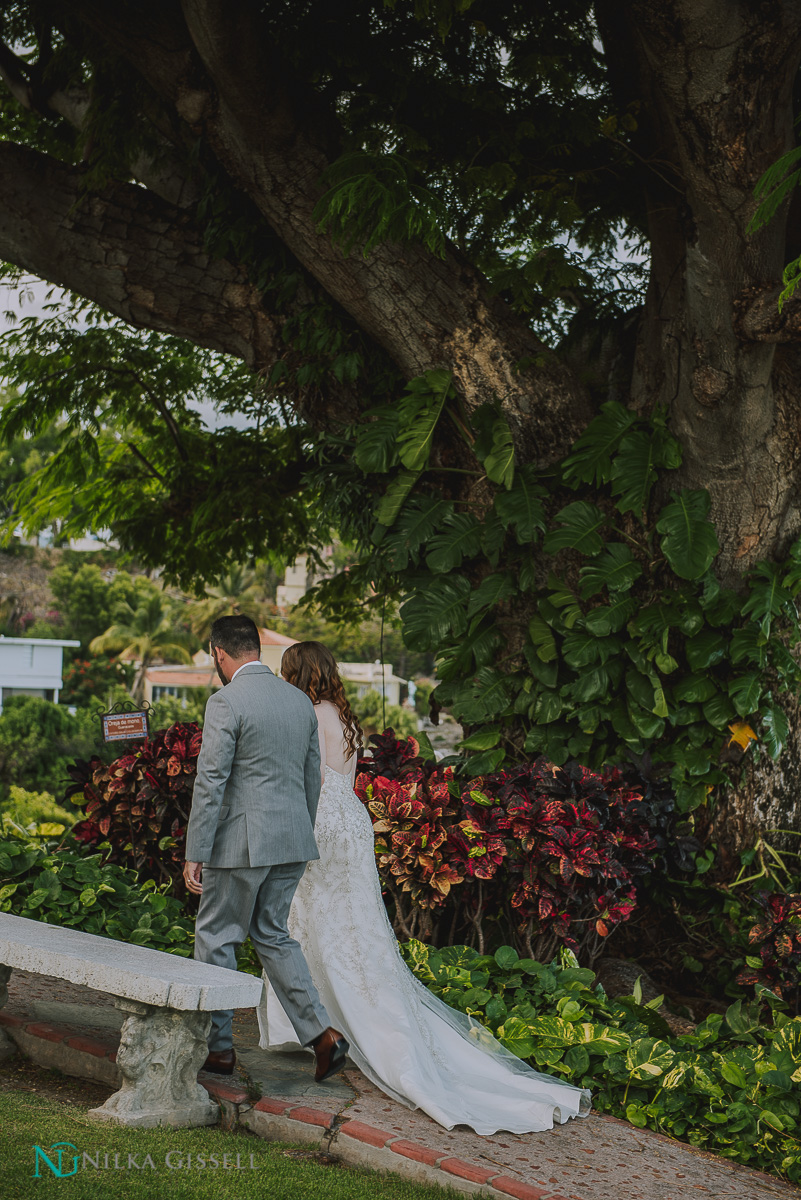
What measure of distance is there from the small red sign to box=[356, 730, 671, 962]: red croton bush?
4.71ft

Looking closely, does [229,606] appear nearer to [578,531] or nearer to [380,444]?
[380,444]

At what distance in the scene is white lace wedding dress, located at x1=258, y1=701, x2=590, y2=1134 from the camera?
3947 millimetres

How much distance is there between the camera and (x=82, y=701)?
4128cm

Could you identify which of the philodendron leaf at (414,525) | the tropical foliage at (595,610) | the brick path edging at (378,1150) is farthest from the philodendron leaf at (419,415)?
the brick path edging at (378,1150)

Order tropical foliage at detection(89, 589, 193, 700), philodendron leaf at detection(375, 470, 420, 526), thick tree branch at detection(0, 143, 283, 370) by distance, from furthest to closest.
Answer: tropical foliage at detection(89, 589, 193, 700)
thick tree branch at detection(0, 143, 283, 370)
philodendron leaf at detection(375, 470, 420, 526)

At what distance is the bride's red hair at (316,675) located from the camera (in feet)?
15.2

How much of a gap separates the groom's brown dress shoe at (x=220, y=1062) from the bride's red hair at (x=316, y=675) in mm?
1348

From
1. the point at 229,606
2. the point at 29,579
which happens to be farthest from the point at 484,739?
the point at 29,579

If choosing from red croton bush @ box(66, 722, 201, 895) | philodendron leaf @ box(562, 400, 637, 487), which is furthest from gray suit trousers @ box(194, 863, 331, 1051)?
Result: philodendron leaf @ box(562, 400, 637, 487)

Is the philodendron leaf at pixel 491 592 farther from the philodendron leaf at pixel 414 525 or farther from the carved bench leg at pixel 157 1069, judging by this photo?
the carved bench leg at pixel 157 1069

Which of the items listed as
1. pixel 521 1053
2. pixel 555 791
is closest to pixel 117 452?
pixel 555 791

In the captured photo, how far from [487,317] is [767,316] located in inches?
69.7

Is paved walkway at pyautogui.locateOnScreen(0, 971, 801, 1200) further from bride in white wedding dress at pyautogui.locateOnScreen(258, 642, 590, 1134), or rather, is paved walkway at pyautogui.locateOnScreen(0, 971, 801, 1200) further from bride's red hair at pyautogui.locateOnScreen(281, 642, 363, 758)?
bride's red hair at pyautogui.locateOnScreen(281, 642, 363, 758)

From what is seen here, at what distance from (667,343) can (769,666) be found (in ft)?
6.79
